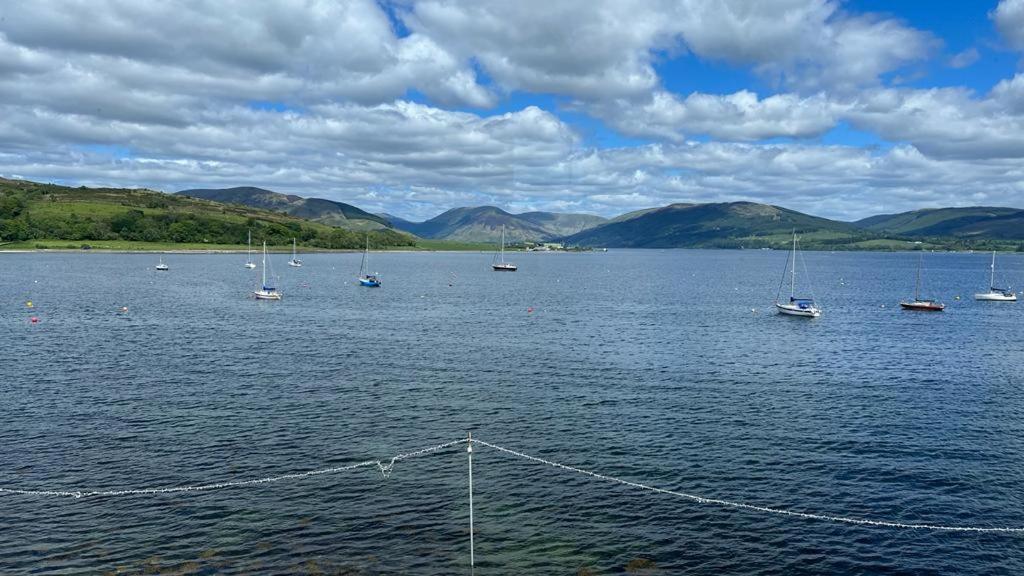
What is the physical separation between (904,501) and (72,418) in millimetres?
56274

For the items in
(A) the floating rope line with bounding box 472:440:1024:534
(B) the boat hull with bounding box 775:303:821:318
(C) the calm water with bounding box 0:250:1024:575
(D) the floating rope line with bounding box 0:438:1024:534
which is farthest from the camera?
(B) the boat hull with bounding box 775:303:821:318

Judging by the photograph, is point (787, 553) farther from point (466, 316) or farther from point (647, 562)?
point (466, 316)

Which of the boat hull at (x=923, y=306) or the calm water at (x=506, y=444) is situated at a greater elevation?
the boat hull at (x=923, y=306)

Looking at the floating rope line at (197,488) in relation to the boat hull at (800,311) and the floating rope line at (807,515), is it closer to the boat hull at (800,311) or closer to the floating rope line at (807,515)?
the floating rope line at (807,515)

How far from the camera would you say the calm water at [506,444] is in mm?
32156

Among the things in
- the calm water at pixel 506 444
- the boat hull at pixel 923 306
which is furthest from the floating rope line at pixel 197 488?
the boat hull at pixel 923 306

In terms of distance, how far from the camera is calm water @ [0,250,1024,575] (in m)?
32.2

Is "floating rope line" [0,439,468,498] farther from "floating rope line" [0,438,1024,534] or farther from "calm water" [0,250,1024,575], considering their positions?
"calm water" [0,250,1024,575]

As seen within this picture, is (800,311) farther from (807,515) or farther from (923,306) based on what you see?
(807,515)

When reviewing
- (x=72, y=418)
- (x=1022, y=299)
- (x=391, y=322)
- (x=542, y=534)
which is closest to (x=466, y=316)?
(x=391, y=322)

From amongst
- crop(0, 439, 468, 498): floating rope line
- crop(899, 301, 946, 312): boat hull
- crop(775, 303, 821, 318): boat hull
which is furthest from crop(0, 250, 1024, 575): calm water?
crop(899, 301, 946, 312): boat hull

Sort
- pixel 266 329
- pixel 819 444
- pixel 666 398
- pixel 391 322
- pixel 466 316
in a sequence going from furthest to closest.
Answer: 1. pixel 466 316
2. pixel 391 322
3. pixel 266 329
4. pixel 666 398
5. pixel 819 444

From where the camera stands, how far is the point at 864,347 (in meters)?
90.6

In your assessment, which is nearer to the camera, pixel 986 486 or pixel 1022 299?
pixel 986 486
